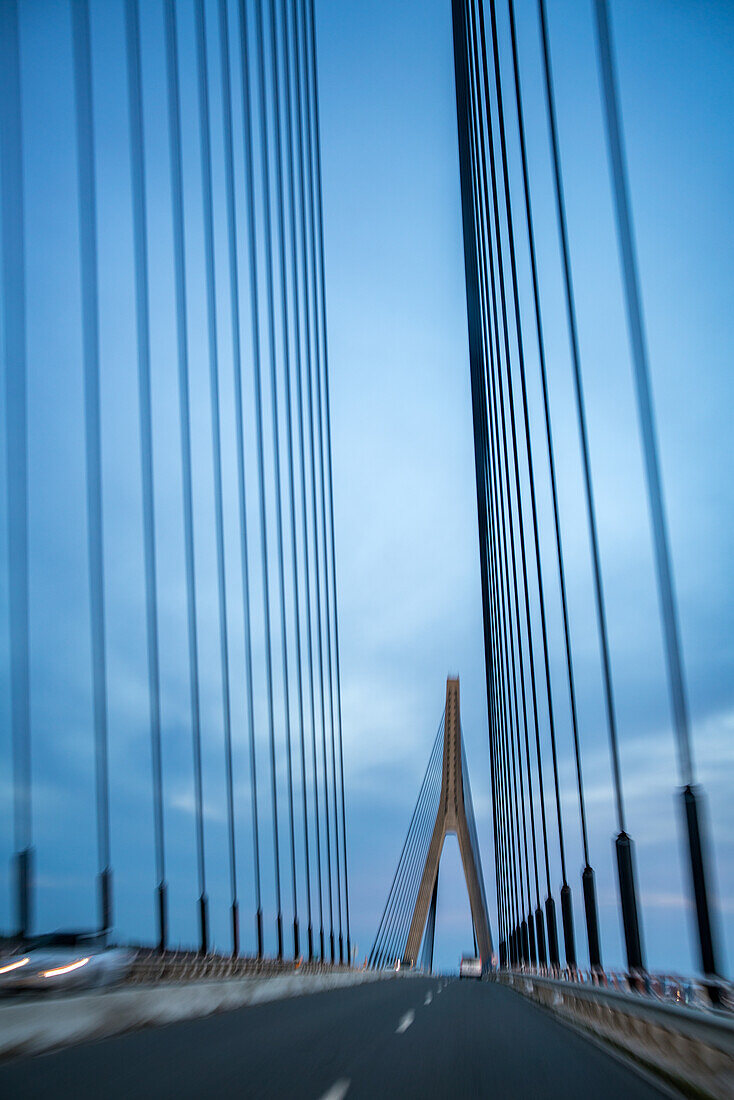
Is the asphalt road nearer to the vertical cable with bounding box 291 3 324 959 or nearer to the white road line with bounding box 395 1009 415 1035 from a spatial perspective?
the white road line with bounding box 395 1009 415 1035

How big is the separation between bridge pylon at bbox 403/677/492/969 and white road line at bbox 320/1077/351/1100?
54.1 m

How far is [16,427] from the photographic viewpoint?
609 inches

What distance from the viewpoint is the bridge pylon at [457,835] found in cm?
5944

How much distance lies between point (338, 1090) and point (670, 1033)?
243 cm

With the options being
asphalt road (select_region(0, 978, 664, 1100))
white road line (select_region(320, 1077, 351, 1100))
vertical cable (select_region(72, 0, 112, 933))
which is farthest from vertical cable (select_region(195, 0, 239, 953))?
white road line (select_region(320, 1077, 351, 1100))

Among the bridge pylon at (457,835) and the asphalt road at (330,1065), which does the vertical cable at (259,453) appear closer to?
the asphalt road at (330,1065)

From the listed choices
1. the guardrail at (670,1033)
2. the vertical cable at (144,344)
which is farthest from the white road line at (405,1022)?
the vertical cable at (144,344)

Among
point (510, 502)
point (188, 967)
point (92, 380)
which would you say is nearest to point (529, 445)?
point (510, 502)

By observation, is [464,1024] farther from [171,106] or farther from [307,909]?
[307,909]

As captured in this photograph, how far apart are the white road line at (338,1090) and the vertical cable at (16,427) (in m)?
6.84

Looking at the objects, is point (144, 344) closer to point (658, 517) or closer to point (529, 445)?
point (529, 445)

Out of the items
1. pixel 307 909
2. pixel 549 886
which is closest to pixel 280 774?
pixel 307 909

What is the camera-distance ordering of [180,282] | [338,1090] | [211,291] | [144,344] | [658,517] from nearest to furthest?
[338,1090], [658,517], [144,344], [180,282], [211,291]

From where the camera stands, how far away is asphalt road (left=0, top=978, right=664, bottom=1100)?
5.73 metres
